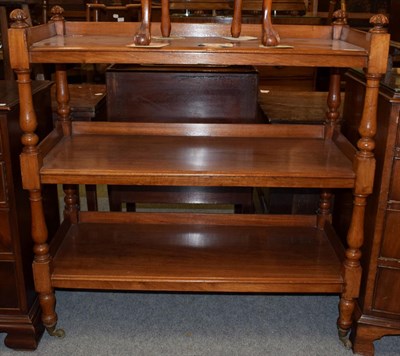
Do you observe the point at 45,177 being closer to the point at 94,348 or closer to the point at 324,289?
the point at 94,348

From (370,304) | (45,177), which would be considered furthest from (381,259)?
(45,177)

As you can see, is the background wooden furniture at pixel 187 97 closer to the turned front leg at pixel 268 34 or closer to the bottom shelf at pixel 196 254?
the bottom shelf at pixel 196 254

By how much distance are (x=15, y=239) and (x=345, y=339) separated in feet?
3.81

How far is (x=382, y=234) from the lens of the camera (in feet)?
5.52

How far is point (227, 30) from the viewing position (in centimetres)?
195

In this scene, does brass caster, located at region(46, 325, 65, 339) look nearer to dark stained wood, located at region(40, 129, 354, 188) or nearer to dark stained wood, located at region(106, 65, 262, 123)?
dark stained wood, located at region(40, 129, 354, 188)

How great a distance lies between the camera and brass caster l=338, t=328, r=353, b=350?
6.02 ft

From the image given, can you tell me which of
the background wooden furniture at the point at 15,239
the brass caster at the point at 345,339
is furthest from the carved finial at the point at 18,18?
the brass caster at the point at 345,339

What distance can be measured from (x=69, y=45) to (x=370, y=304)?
4.17 feet

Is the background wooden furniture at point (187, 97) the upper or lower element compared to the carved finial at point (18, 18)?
lower

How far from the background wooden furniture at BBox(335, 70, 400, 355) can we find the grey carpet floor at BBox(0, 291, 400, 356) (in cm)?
13

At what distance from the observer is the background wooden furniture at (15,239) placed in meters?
1.62

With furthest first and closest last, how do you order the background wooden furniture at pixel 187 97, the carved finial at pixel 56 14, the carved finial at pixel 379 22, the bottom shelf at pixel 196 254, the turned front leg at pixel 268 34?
the background wooden furniture at pixel 187 97 → the carved finial at pixel 56 14 → the bottom shelf at pixel 196 254 → the turned front leg at pixel 268 34 → the carved finial at pixel 379 22

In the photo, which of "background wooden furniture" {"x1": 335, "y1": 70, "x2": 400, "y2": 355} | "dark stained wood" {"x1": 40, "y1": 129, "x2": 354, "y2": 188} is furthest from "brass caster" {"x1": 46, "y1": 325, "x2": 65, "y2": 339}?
"background wooden furniture" {"x1": 335, "y1": 70, "x2": 400, "y2": 355}
